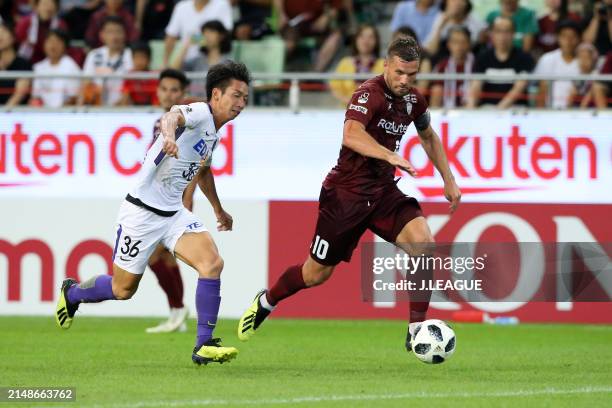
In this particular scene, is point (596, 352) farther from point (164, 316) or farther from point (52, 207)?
point (52, 207)

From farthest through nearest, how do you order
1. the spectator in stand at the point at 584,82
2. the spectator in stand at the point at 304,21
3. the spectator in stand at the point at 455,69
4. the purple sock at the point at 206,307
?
the spectator in stand at the point at 304,21
the spectator in stand at the point at 455,69
the spectator in stand at the point at 584,82
the purple sock at the point at 206,307

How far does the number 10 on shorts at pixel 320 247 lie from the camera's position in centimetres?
1020

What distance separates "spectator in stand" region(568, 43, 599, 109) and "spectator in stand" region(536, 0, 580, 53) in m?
0.97

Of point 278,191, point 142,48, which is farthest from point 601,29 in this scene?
point 142,48

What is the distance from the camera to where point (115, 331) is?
43.2 ft

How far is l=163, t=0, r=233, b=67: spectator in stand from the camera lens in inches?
658

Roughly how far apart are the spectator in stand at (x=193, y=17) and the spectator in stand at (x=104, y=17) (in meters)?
0.63

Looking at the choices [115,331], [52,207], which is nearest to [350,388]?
[115,331]

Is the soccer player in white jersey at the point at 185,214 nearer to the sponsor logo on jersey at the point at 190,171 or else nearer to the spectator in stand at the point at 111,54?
the sponsor logo on jersey at the point at 190,171

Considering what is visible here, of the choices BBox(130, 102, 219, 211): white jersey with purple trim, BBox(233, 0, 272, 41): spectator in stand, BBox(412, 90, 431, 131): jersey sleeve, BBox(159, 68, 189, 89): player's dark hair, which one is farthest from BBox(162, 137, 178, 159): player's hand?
BBox(233, 0, 272, 41): spectator in stand

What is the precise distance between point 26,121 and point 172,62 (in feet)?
7.91

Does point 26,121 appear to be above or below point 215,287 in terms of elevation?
above

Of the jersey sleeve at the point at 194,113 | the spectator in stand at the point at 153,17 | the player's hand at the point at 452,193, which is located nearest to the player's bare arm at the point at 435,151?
the player's hand at the point at 452,193

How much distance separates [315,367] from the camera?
9922 millimetres
